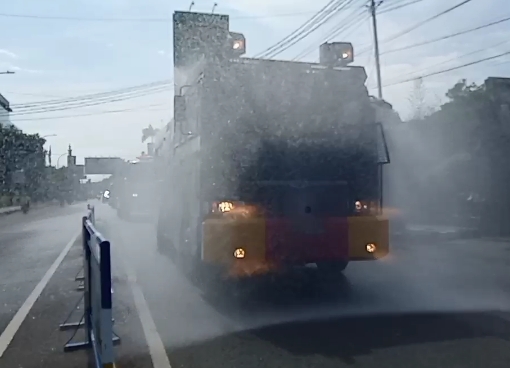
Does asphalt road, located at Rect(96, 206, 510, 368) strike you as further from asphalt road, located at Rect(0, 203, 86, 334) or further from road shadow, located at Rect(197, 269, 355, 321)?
asphalt road, located at Rect(0, 203, 86, 334)

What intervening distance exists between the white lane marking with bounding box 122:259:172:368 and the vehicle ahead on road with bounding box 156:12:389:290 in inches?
39.7

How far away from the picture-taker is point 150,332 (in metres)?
7.45

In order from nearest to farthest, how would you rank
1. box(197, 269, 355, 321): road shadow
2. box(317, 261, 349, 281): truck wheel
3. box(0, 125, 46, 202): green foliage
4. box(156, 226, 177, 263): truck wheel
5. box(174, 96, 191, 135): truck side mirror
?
box(197, 269, 355, 321): road shadow → box(174, 96, 191, 135): truck side mirror → box(317, 261, 349, 281): truck wheel → box(156, 226, 177, 263): truck wheel → box(0, 125, 46, 202): green foliage

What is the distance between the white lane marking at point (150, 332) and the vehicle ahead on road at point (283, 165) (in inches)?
39.7

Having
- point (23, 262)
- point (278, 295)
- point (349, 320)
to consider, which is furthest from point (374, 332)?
point (23, 262)

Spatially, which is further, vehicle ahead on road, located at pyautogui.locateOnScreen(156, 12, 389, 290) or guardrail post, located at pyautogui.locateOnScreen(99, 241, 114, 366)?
vehicle ahead on road, located at pyautogui.locateOnScreen(156, 12, 389, 290)

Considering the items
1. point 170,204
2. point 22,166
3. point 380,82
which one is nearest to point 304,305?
point 170,204

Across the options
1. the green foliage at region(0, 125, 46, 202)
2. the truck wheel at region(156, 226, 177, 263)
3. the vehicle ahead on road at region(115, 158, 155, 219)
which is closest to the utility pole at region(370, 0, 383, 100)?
the vehicle ahead on road at region(115, 158, 155, 219)

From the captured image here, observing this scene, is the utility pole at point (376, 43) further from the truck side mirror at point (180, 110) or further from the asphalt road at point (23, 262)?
the truck side mirror at point (180, 110)

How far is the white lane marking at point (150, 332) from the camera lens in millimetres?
6266

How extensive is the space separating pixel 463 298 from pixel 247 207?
298 cm

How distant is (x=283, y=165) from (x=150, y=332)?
9.05 feet

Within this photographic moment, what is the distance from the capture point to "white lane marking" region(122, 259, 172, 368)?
627 centimetres

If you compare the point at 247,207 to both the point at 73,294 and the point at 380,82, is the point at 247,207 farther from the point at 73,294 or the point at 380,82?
the point at 380,82
